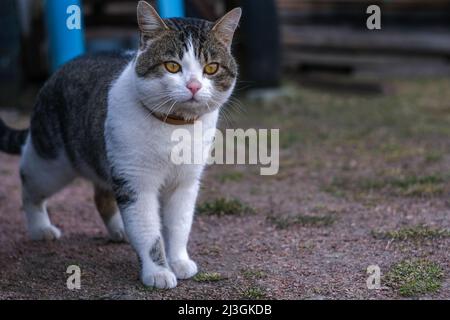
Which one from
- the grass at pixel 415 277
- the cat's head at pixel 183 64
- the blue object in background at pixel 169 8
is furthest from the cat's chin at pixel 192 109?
the blue object in background at pixel 169 8

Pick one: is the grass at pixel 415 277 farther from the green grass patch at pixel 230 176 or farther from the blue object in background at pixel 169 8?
the blue object in background at pixel 169 8

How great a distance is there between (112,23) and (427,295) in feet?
22.7

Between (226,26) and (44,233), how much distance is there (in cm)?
163

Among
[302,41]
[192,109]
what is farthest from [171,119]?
[302,41]

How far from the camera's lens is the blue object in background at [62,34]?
566cm

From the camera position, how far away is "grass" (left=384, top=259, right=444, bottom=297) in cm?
330

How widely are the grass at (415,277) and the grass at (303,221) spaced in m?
0.78

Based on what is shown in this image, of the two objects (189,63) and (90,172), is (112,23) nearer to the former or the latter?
(90,172)

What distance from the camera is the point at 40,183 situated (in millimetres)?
4266

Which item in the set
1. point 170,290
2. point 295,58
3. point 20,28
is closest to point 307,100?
point 295,58

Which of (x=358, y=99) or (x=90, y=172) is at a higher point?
(x=90, y=172)

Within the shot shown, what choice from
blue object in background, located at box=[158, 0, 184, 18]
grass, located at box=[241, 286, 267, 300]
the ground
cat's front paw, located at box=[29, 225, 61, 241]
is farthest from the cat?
blue object in background, located at box=[158, 0, 184, 18]

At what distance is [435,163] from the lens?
5758mm

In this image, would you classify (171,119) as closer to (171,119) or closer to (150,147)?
(171,119)
